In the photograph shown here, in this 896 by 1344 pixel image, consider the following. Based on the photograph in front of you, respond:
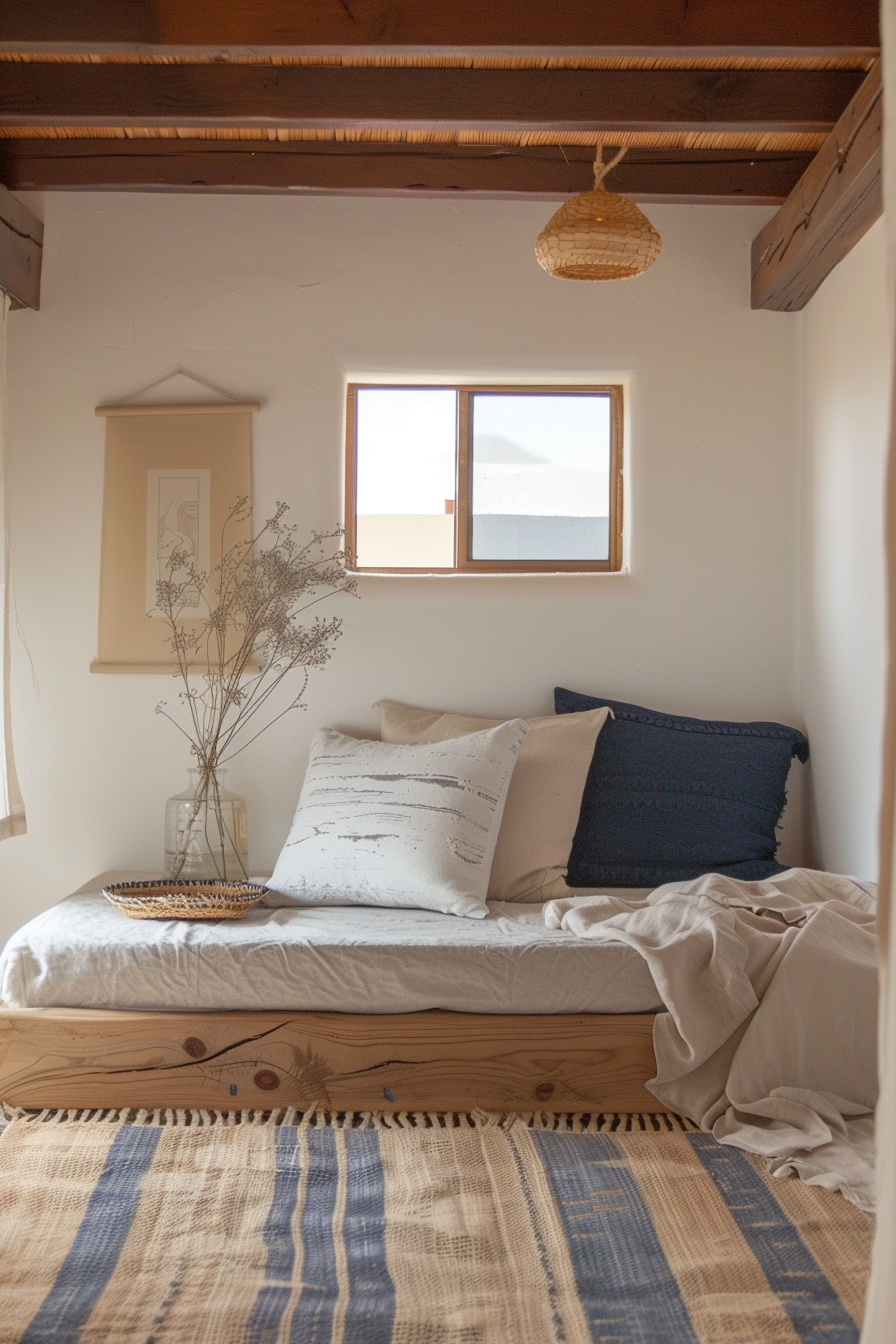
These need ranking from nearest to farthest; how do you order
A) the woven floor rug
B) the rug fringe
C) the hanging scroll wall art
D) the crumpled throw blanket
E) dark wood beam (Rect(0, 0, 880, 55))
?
the woven floor rug
the crumpled throw blanket
the rug fringe
dark wood beam (Rect(0, 0, 880, 55))
the hanging scroll wall art

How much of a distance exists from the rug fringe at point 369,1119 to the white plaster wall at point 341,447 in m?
1.18

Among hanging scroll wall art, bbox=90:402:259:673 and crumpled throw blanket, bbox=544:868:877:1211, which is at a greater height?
hanging scroll wall art, bbox=90:402:259:673

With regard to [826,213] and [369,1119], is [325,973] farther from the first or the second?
[826,213]

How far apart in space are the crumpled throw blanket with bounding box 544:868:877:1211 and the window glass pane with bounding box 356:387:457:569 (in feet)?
5.32

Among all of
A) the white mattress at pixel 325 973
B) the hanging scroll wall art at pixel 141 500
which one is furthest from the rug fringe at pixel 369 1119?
the hanging scroll wall art at pixel 141 500

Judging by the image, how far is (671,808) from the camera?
340cm

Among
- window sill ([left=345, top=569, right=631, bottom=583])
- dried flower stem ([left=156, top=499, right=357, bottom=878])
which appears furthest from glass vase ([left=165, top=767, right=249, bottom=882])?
window sill ([left=345, top=569, right=631, bottom=583])

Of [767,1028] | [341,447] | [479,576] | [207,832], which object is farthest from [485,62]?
[767,1028]

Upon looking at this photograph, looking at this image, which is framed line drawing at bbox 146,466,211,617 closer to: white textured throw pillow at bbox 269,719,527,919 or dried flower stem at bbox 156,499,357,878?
dried flower stem at bbox 156,499,357,878

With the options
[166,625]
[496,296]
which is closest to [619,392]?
[496,296]

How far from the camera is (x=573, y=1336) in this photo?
1.67 metres

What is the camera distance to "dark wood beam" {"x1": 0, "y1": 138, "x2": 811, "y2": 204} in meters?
3.43

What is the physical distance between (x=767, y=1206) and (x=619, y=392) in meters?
2.53

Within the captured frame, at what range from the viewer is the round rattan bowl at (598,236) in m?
2.75
